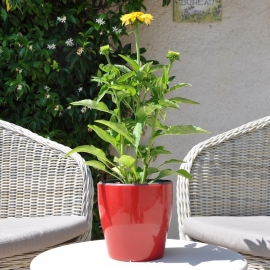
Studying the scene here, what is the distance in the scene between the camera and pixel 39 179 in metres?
2.34

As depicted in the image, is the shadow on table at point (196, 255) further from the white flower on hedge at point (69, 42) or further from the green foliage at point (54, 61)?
the white flower on hedge at point (69, 42)

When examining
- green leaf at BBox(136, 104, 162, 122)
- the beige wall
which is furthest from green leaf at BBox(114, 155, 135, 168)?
the beige wall

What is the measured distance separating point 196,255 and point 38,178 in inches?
38.6

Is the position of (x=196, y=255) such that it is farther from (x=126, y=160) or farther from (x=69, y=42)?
(x=69, y=42)

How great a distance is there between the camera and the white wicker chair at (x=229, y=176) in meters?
2.29

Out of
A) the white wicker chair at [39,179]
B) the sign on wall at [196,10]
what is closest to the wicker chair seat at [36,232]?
the white wicker chair at [39,179]

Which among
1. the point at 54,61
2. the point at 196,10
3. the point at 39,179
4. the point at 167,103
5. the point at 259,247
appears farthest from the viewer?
the point at 196,10

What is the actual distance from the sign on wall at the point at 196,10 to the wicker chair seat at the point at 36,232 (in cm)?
153

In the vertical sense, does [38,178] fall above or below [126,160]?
below

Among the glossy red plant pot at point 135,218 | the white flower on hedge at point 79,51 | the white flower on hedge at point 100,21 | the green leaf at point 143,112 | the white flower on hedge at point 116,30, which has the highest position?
the white flower on hedge at point 100,21

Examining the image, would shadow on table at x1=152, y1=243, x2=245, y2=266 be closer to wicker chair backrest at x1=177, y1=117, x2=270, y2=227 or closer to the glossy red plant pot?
the glossy red plant pot

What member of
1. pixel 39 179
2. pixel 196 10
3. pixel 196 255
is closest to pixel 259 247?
pixel 196 255

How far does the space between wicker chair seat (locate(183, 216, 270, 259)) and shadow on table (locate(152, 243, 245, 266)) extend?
24 cm

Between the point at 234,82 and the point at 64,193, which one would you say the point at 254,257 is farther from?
the point at 234,82
